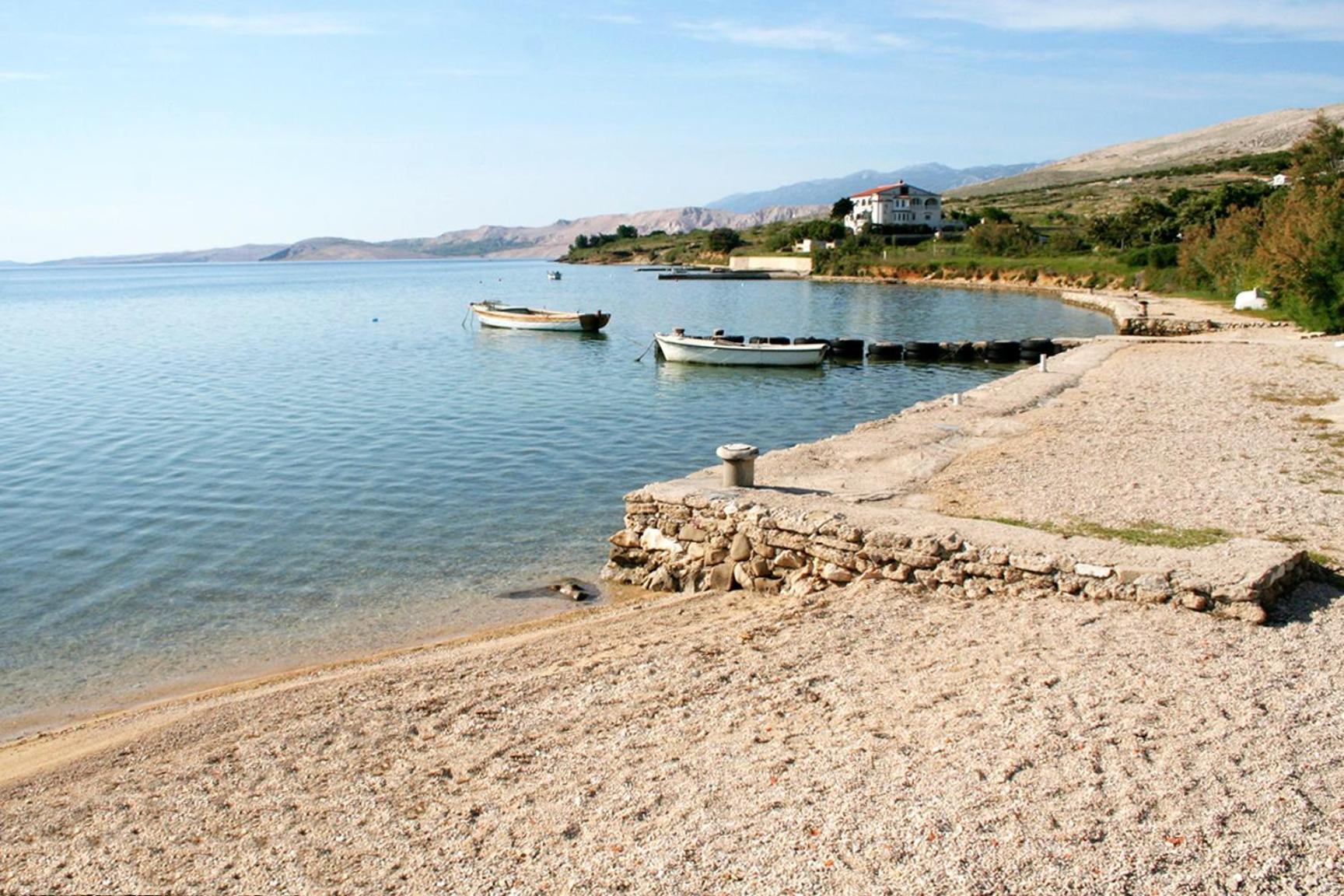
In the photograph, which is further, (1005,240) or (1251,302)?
(1005,240)

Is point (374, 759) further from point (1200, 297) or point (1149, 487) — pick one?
point (1200, 297)

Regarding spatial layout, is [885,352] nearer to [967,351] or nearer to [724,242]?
[967,351]

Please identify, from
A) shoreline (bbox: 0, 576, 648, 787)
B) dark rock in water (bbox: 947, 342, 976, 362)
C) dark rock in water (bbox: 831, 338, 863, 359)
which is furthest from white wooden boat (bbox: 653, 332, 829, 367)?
shoreline (bbox: 0, 576, 648, 787)

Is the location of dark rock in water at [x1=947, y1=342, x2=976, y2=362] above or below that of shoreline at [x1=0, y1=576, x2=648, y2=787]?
below

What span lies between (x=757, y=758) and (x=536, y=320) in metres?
45.2

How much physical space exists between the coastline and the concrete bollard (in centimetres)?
211

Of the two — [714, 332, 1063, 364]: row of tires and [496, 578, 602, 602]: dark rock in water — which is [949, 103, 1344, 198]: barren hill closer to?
[714, 332, 1063, 364]: row of tires

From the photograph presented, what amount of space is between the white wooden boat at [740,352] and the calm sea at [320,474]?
69cm

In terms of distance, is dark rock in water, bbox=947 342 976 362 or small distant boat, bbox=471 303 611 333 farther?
small distant boat, bbox=471 303 611 333

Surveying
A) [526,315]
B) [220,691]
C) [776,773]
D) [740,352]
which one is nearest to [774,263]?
[526,315]

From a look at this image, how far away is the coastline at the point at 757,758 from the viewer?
5.38 m

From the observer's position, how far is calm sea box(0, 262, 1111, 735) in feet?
38.2

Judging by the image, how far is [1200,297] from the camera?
2005 inches

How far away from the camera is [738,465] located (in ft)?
41.8
